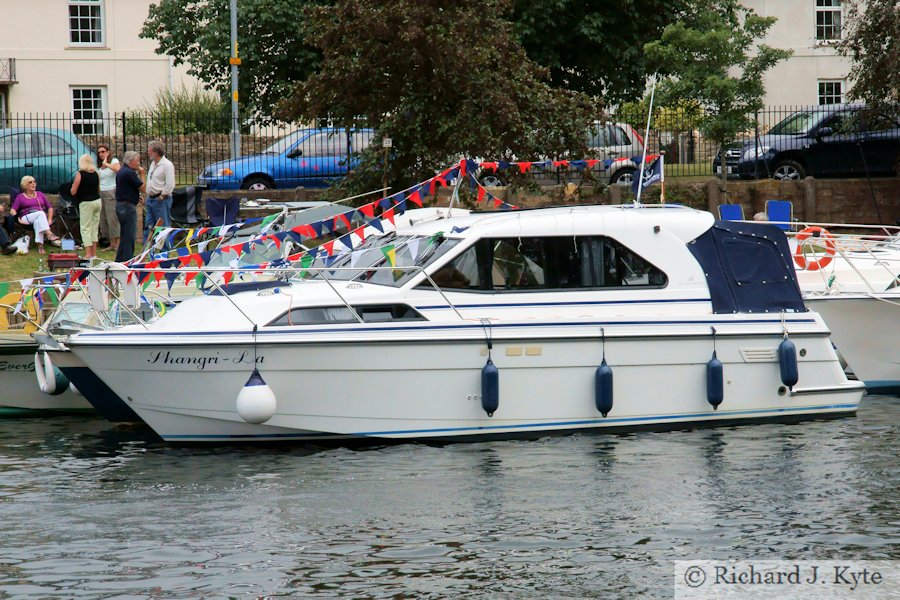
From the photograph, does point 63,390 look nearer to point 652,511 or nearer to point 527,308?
A: point 527,308

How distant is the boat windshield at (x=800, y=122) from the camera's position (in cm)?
2630

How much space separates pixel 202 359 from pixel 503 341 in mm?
2748

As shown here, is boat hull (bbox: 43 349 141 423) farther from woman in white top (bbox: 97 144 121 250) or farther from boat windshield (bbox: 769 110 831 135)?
boat windshield (bbox: 769 110 831 135)

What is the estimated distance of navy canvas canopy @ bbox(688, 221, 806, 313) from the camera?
13055 mm

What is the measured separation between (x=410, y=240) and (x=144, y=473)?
11.2 ft

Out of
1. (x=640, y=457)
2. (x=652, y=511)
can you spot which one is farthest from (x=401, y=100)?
(x=652, y=511)

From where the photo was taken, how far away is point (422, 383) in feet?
40.0

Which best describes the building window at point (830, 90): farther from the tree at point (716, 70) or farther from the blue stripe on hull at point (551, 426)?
the blue stripe on hull at point (551, 426)

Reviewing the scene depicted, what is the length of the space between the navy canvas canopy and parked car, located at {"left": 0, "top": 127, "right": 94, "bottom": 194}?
14.5m

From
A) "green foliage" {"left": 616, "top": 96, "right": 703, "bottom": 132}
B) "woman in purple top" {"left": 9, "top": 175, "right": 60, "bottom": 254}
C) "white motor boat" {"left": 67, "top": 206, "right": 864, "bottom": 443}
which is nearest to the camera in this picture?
"white motor boat" {"left": 67, "top": 206, "right": 864, "bottom": 443}

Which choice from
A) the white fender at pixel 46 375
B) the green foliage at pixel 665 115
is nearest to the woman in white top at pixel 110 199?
the white fender at pixel 46 375

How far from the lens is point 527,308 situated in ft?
41.2

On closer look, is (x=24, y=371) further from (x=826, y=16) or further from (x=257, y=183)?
(x=826, y=16)

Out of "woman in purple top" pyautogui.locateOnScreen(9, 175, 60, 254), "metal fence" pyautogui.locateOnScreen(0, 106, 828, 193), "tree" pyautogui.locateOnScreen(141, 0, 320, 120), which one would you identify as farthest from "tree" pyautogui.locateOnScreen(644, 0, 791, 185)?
"woman in purple top" pyautogui.locateOnScreen(9, 175, 60, 254)
